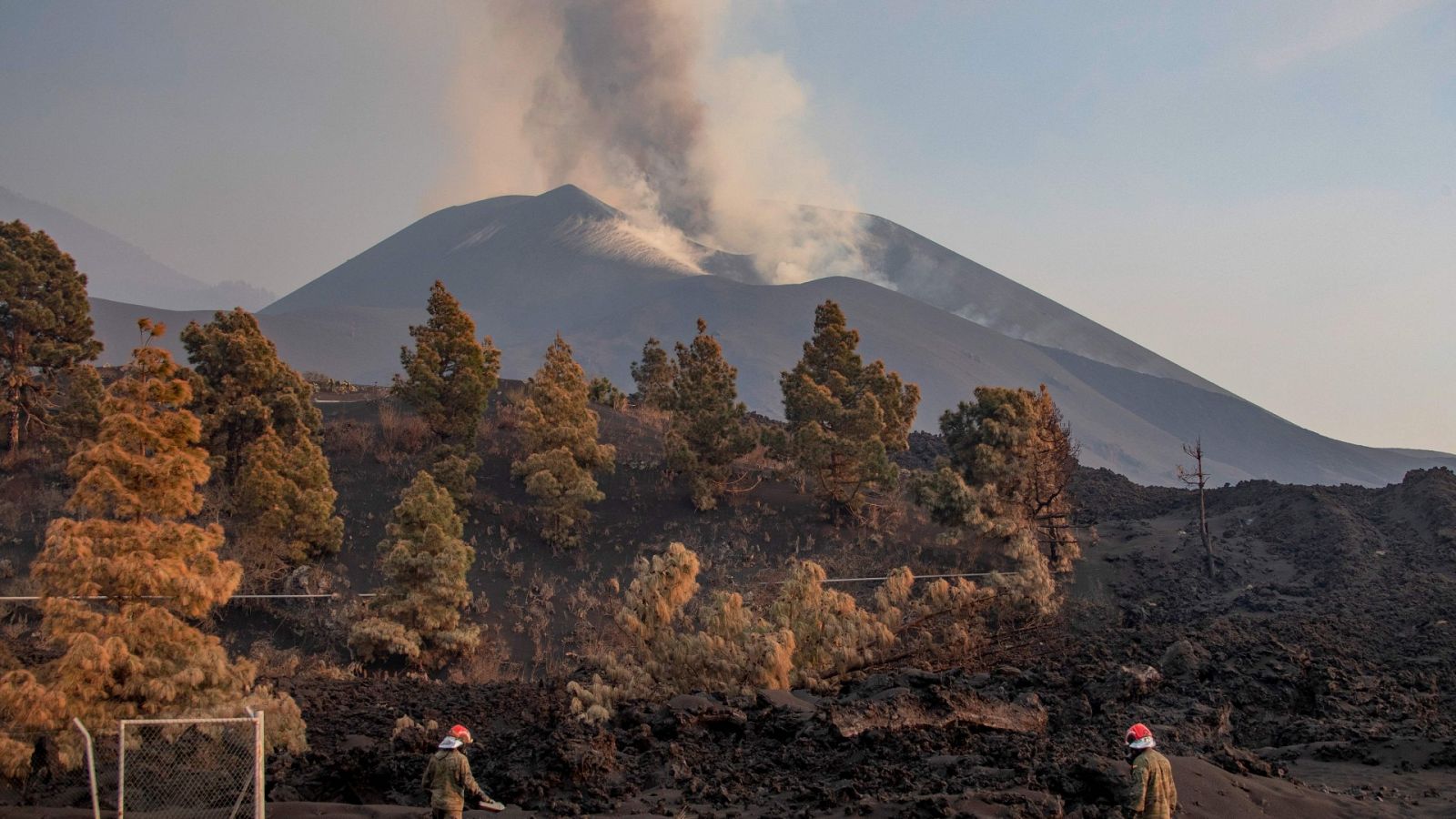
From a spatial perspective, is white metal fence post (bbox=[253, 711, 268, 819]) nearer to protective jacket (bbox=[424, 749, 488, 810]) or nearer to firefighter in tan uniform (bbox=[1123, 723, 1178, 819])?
protective jacket (bbox=[424, 749, 488, 810])

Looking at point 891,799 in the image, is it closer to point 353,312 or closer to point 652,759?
point 652,759

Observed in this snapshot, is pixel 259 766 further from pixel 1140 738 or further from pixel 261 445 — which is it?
pixel 261 445

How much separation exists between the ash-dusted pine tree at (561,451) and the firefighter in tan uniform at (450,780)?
16.5 meters

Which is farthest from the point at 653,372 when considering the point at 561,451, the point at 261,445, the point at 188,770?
the point at 188,770

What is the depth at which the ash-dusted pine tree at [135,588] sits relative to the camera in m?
9.80

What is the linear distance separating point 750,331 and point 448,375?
116m

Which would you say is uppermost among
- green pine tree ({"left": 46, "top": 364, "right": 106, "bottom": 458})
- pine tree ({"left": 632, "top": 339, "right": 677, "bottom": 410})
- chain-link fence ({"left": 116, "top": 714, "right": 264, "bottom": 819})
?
pine tree ({"left": 632, "top": 339, "right": 677, "bottom": 410})

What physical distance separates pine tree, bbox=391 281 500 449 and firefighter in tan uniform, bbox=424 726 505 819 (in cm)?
2028

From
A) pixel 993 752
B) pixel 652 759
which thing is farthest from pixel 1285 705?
pixel 652 759

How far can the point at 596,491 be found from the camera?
25.0 metres

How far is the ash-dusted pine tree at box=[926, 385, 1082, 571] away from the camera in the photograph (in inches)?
1045

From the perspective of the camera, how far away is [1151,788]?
24.0 feet

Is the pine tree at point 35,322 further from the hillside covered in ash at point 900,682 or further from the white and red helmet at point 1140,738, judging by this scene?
the white and red helmet at point 1140,738

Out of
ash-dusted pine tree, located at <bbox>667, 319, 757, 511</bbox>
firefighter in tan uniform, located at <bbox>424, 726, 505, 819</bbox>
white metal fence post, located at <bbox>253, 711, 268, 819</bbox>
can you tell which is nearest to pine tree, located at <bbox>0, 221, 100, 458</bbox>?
ash-dusted pine tree, located at <bbox>667, 319, 757, 511</bbox>
